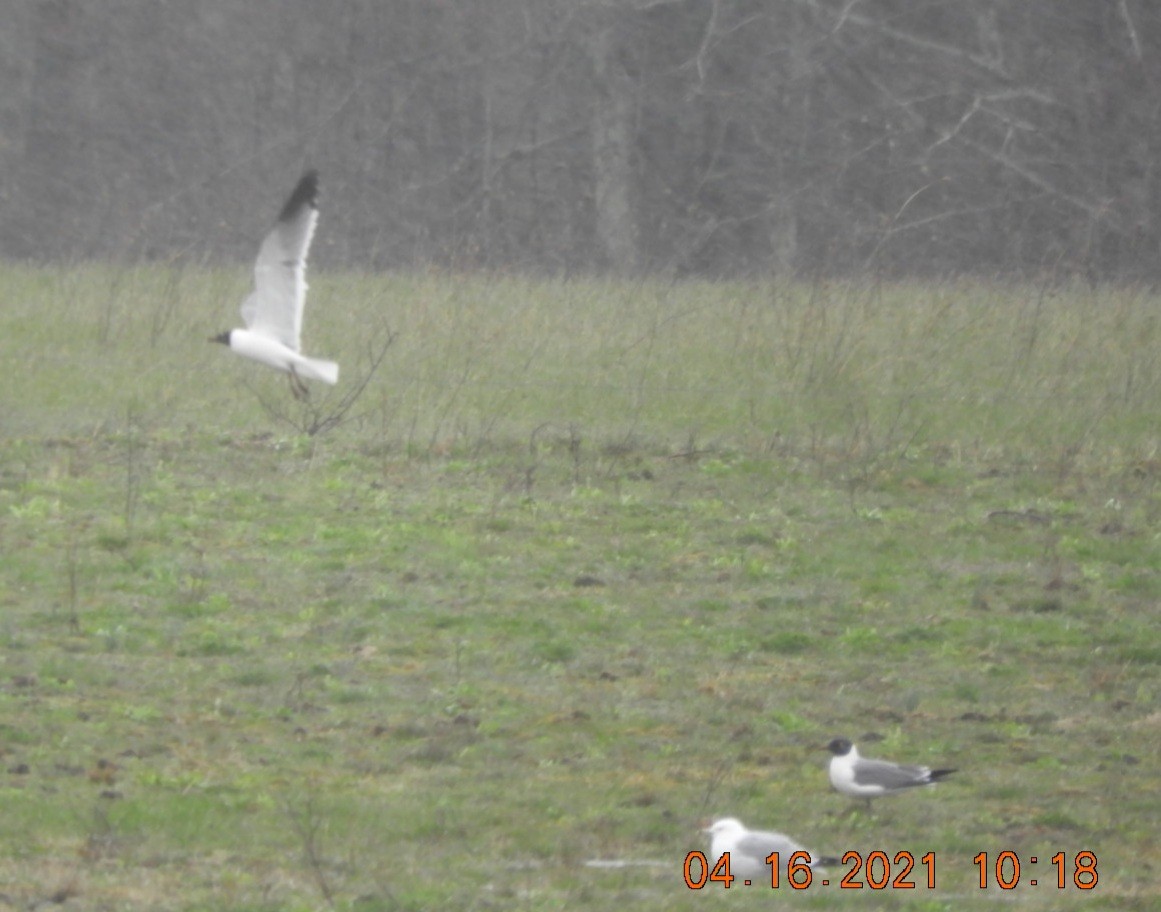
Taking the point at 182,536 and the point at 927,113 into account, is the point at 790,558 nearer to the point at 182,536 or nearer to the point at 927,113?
the point at 182,536

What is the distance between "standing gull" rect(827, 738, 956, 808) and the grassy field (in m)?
0.12

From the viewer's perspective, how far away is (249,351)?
1104 cm

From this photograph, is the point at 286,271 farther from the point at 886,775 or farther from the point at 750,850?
the point at 750,850

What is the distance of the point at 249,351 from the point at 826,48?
Answer: 62.2 ft

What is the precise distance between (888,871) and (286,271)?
6.12 meters

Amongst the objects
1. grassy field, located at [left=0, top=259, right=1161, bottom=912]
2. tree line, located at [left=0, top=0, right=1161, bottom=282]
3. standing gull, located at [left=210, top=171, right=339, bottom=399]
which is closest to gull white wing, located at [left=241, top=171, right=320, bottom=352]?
standing gull, located at [left=210, top=171, right=339, bottom=399]

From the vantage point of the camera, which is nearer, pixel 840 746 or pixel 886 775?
pixel 886 775

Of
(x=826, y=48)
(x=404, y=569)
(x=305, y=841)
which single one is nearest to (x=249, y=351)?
(x=404, y=569)

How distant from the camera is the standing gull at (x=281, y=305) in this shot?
10.6m

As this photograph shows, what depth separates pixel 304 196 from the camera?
411 inches

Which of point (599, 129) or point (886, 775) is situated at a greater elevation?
point (599, 129)

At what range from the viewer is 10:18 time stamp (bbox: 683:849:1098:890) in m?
5.35

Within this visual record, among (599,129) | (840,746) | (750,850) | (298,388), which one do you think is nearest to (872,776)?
(840,746)

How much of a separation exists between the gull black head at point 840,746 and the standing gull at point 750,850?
855 millimetres
